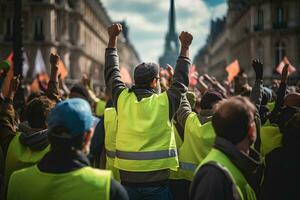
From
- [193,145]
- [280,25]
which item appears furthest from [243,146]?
[280,25]

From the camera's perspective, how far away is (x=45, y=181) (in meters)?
Result: 2.60

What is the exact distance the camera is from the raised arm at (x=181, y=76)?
3.87 m

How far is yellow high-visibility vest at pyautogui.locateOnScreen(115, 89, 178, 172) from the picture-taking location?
3.94 m

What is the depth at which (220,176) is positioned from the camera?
8.43 ft

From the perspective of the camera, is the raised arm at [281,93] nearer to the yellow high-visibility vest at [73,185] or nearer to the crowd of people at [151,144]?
the crowd of people at [151,144]

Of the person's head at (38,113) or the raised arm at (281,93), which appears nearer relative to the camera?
the person's head at (38,113)

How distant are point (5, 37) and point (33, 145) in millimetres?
42990

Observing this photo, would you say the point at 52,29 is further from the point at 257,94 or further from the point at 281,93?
the point at 257,94

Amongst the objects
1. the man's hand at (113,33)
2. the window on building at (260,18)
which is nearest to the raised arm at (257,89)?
the man's hand at (113,33)

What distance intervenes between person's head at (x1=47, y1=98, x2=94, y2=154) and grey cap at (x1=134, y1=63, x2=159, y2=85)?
54.5 inches

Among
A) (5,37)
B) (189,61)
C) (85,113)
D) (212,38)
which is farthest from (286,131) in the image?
(212,38)

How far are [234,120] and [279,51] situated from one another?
42.9 metres

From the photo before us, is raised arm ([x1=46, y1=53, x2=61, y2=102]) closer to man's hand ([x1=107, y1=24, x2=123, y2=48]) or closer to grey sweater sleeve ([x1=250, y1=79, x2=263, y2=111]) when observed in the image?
man's hand ([x1=107, y1=24, x2=123, y2=48])

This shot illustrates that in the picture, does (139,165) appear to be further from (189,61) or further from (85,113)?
(85,113)
